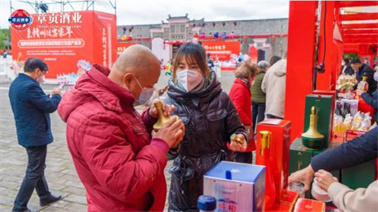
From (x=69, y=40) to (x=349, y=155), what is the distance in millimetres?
14459

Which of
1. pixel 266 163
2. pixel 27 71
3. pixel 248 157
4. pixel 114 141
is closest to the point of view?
pixel 114 141

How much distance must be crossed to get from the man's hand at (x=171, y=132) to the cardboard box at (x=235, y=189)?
23 cm

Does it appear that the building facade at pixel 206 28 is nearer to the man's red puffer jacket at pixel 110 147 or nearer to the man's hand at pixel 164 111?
the man's hand at pixel 164 111

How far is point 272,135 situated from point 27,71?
9.92 ft

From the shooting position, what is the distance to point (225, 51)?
2556 centimetres

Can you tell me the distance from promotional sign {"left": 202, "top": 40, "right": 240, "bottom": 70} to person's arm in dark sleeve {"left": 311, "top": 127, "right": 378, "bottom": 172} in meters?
23.1

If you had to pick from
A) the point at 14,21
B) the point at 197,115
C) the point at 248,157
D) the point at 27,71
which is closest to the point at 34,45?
the point at 14,21

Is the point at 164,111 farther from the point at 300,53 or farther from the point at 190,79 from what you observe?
the point at 300,53

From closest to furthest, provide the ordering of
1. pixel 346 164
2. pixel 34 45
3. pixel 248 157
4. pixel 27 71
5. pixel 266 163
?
1. pixel 266 163
2. pixel 346 164
3. pixel 27 71
4. pixel 248 157
5. pixel 34 45

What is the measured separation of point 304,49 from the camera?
3.84 metres

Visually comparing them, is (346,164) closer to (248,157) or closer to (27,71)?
(248,157)

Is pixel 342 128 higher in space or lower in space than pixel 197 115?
lower

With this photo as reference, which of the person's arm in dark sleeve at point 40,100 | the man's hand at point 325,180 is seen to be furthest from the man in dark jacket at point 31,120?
the man's hand at point 325,180

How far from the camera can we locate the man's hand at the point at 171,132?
4.88 feet
